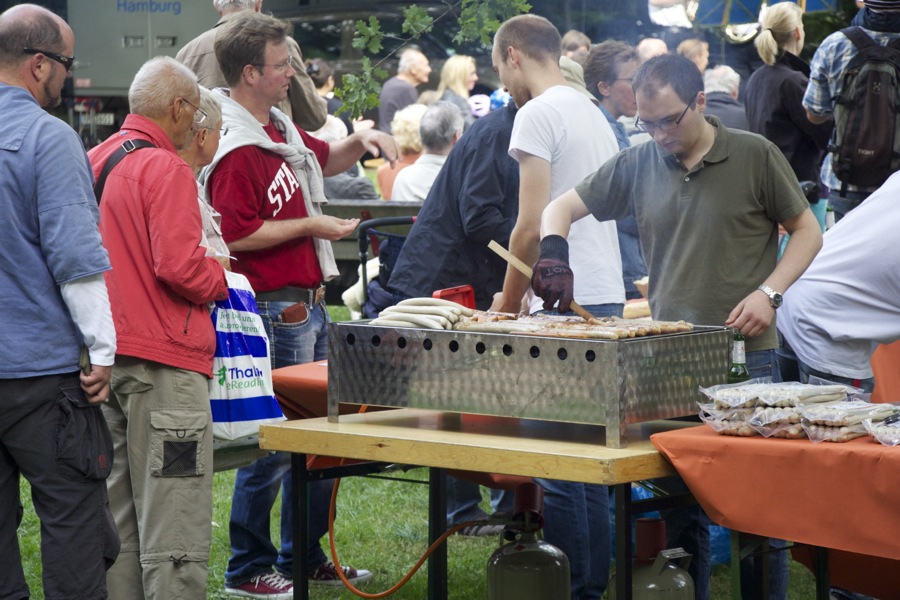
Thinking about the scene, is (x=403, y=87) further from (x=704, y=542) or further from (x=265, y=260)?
(x=704, y=542)

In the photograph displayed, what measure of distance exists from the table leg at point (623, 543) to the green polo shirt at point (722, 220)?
0.89 meters

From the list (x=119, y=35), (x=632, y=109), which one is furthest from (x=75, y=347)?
(x=119, y=35)

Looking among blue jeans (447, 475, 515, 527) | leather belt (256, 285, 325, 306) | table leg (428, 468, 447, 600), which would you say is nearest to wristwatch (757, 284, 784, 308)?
table leg (428, 468, 447, 600)

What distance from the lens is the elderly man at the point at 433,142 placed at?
20.6 feet

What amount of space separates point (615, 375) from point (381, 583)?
2.31m

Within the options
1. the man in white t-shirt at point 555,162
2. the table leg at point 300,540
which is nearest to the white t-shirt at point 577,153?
the man in white t-shirt at point 555,162

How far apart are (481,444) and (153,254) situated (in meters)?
1.18

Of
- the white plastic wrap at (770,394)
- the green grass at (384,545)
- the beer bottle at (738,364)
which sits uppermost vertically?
the beer bottle at (738,364)

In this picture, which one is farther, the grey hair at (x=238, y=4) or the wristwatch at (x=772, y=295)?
the grey hair at (x=238, y=4)

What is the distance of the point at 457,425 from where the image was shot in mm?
3062

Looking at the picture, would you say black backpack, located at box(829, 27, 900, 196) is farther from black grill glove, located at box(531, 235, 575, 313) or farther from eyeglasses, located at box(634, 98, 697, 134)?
black grill glove, located at box(531, 235, 575, 313)

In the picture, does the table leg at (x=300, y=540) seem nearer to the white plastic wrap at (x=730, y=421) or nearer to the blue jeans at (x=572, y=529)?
the blue jeans at (x=572, y=529)

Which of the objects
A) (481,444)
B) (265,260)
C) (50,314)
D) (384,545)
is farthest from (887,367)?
(50,314)

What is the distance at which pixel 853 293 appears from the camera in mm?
3521
